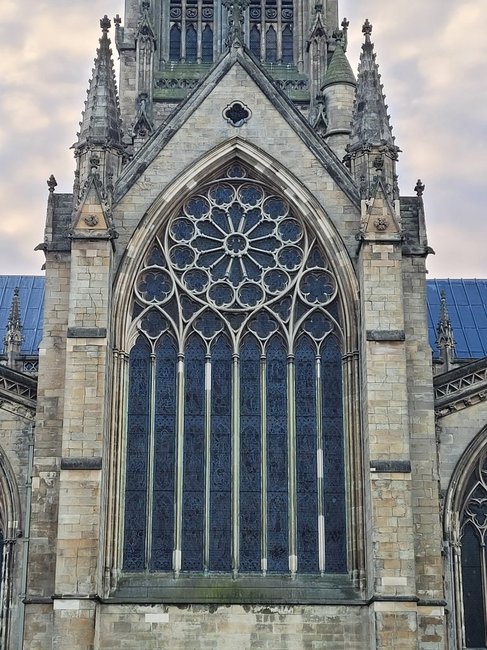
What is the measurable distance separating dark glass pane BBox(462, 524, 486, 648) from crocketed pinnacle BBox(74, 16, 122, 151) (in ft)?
41.4

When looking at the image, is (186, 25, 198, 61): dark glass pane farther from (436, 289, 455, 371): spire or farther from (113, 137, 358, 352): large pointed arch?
(113, 137, 358, 352): large pointed arch

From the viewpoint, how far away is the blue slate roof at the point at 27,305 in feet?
143

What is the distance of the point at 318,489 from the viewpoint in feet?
94.5

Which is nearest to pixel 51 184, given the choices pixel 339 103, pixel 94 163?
pixel 94 163

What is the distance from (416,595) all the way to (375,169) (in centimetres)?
989

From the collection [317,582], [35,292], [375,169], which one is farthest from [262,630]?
[35,292]

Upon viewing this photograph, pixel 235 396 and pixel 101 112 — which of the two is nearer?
pixel 235 396

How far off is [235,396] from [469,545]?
22.0 ft

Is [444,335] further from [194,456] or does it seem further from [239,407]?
[194,456]

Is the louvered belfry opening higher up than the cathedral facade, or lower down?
higher up

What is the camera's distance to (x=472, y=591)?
98.7 feet

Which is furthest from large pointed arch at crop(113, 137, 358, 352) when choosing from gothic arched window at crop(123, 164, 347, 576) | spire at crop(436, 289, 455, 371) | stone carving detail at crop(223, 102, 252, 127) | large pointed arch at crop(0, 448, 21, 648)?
spire at crop(436, 289, 455, 371)

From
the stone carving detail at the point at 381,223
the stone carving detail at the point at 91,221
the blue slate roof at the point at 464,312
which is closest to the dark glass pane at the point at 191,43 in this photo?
the blue slate roof at the point at 464,312

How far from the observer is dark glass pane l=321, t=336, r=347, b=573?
2842cm
